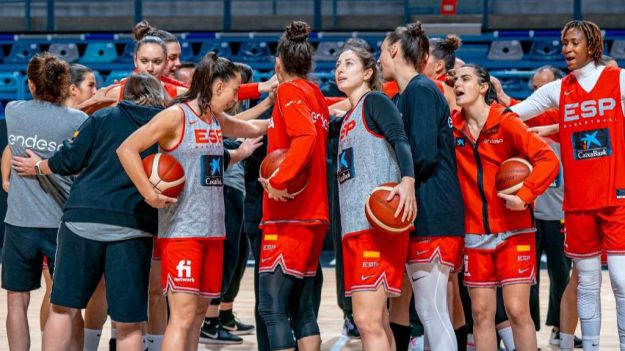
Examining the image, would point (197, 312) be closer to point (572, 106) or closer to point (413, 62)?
point (413, 62)

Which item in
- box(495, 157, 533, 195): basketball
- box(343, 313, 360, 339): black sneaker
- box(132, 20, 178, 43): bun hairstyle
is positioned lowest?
box(343, 313, 360, 339): black sneaker

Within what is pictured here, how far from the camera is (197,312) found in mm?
4449

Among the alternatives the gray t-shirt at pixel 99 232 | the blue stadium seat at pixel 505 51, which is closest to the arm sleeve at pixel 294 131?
the gray t-shirt at pixel 99 232

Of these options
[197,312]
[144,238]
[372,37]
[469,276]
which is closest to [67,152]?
[144,238]

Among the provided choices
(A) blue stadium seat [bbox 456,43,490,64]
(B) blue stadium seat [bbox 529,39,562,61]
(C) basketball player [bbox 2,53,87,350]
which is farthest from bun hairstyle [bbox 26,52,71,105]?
(B) blue stadium seat [bbox 529,39,562,61]

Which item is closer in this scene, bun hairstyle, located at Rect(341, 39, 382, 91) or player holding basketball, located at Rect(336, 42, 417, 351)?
player holding basketball, located at Rect(336, 42, 417, 351)

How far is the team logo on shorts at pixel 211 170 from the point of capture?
424 cm

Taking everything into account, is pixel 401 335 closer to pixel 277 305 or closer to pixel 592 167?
pixel 277 305

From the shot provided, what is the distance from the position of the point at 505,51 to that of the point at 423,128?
8.94m

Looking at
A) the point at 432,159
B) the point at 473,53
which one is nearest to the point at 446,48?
the point at 432,159

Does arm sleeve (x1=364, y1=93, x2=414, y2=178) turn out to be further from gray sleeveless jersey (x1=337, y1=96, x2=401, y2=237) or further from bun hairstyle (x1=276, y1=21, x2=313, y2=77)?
bun hairstyle (x1=276, y1=21, x2=313, y2=77)

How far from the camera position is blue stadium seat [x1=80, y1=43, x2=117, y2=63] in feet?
43.5

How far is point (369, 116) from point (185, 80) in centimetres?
297

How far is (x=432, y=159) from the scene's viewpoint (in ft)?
13.6
